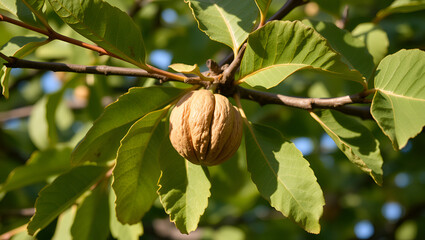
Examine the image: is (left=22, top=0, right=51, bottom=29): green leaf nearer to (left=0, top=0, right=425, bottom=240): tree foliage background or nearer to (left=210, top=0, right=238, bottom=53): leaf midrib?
(left=0, top=0, right=425, bottom=240): tree foliage background

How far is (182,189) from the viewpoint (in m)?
1.22

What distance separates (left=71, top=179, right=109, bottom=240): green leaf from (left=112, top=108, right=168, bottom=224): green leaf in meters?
0.31

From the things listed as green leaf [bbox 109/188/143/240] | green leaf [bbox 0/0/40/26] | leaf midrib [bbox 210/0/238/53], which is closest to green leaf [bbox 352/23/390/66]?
leaf midrib [bbox 210/0/238/53]

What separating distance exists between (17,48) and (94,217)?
65cm

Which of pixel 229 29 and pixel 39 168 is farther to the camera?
pixel 39 168

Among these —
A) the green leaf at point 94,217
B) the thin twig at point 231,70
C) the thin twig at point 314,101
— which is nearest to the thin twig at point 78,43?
the thin twig at point 231,70

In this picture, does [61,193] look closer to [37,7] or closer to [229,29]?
[37,7]

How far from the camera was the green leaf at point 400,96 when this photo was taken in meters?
0.97

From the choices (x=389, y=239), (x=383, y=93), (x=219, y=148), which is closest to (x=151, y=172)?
(x=219, y=148)

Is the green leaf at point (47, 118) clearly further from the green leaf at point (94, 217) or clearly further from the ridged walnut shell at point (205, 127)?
the ridged walnut shell at point (205, 127)

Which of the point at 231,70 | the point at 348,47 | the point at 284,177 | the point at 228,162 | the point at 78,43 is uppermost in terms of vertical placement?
the point at 78,43

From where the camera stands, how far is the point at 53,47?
252cm

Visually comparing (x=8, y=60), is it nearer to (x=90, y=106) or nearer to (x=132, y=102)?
(x=132, y=102)

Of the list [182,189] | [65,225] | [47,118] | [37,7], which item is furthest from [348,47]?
[47,118]
